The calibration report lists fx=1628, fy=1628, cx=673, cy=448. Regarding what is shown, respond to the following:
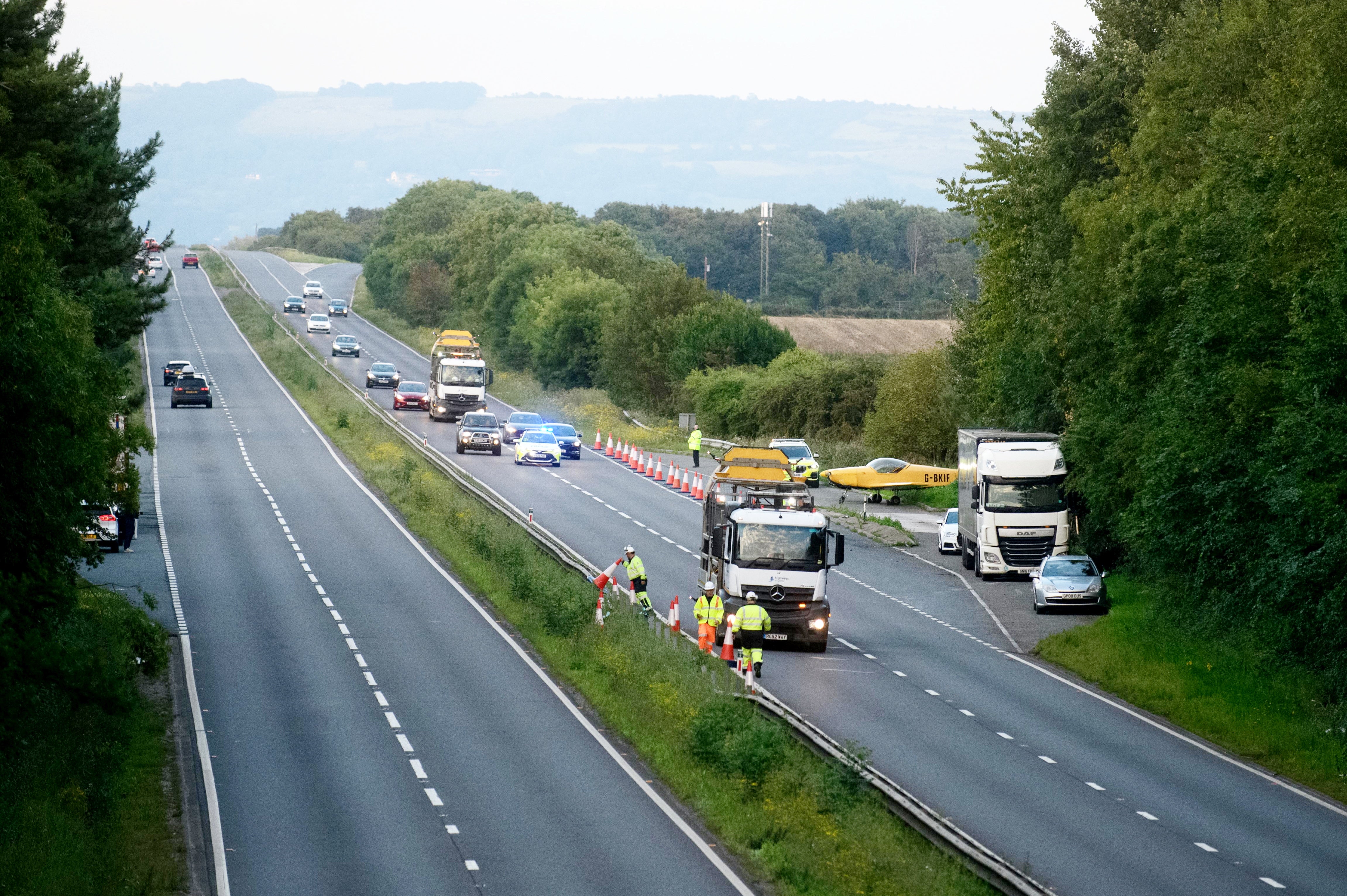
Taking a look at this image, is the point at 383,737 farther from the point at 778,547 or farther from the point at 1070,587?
the point at 1070,587

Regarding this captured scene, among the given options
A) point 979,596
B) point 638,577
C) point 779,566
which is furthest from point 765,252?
point 779,566

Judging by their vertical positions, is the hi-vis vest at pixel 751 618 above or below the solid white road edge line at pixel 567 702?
above

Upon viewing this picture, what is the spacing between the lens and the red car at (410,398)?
74.9m

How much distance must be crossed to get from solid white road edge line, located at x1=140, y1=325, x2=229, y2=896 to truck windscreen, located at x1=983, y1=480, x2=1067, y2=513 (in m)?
19.7

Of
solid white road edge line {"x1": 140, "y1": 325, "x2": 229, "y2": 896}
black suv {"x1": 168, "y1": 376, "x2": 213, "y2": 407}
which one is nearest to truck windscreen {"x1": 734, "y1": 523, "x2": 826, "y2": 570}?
solid white road edge line {"x1": 140, "y1": 325, "x2": 229, "y2": 896}

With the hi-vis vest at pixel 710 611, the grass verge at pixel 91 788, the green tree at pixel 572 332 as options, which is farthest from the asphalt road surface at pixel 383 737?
the green tree at pixel 572 332

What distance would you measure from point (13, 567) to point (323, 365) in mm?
72938

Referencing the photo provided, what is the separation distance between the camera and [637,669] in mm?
27703

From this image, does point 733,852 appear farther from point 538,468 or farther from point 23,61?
point 538,468

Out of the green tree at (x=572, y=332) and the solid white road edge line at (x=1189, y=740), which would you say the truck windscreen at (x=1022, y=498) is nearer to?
the solid white road edge line at (x=1189, y=740)

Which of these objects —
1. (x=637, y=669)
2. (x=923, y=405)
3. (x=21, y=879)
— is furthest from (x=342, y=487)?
(x=21, y=879)

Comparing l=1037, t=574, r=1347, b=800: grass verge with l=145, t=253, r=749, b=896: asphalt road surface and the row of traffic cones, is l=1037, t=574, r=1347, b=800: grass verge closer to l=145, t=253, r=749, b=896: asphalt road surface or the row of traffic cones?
l=145, t=253, r=749, b=896: asphalt road surface

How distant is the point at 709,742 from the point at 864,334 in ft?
302

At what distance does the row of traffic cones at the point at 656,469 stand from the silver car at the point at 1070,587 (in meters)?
16.7
